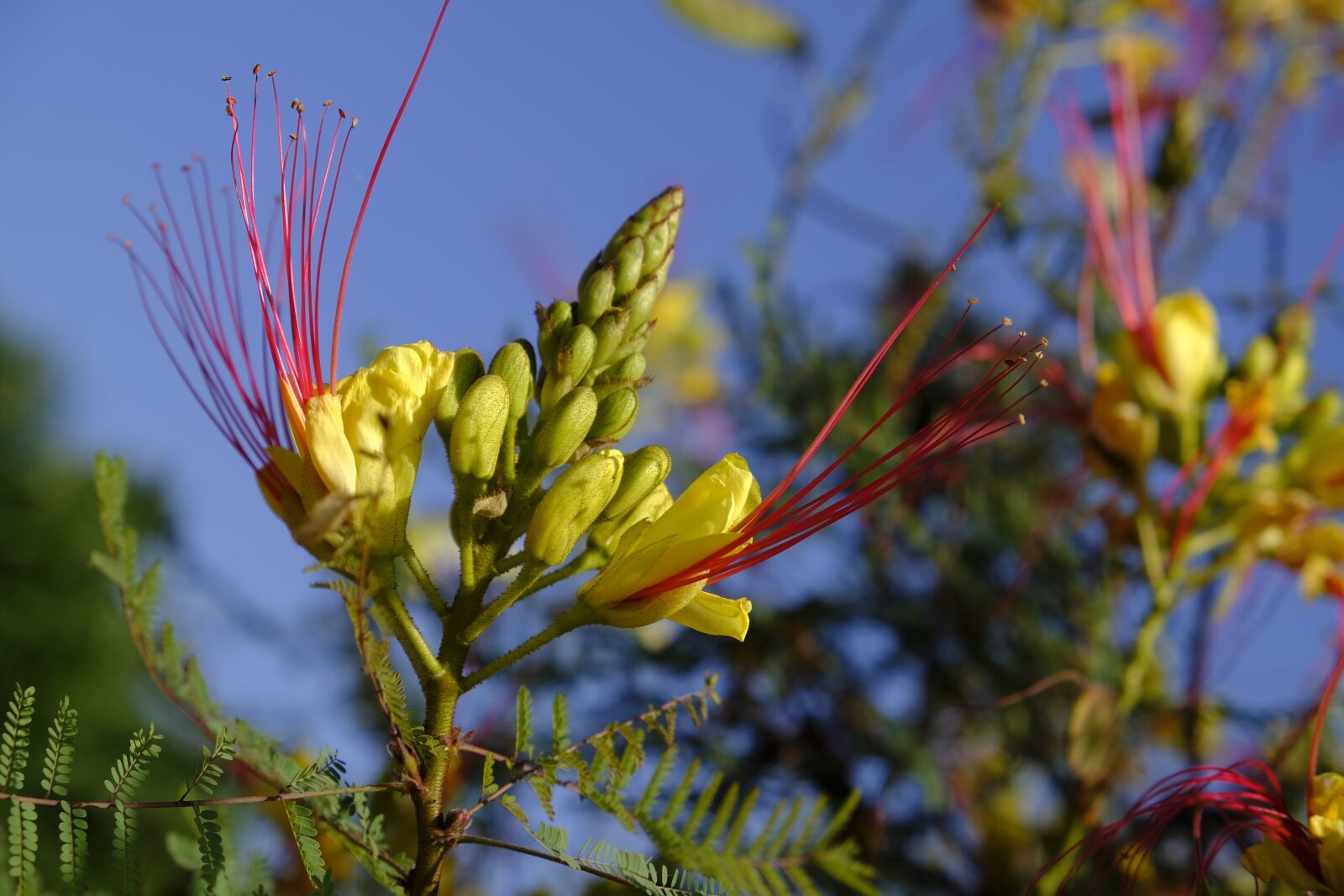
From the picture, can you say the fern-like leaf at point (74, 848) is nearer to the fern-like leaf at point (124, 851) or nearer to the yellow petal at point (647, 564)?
the fern-like leaf at point (124, 851)

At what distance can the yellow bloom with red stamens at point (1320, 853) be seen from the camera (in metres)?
0.75

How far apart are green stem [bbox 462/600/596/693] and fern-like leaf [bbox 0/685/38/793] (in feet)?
0.78

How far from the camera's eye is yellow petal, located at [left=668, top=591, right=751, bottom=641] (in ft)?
2.47

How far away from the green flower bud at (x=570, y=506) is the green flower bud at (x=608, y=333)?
0.32 feet

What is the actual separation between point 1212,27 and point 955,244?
94 cm

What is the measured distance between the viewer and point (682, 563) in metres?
0.73

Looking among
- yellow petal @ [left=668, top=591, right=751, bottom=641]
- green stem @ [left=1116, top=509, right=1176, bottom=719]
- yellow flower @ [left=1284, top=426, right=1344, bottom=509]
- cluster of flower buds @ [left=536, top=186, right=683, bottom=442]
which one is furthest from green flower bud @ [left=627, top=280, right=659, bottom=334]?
yellow flower @ [left=1284, top=426, right=1344, bottom=509]

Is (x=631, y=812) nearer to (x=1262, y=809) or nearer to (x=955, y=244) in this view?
(x=1262, y=809)

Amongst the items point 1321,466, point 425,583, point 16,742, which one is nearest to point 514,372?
point 425,583

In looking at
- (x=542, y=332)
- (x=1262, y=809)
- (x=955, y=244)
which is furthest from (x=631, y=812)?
(x=955, y=244)

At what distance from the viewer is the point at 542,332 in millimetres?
826

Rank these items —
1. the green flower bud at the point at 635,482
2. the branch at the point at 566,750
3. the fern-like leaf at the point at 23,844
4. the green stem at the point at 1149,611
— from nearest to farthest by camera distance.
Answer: the fern-like leaf at the point at 23,844 → the branch at the point at 566,750 → the green flower bud at the point at 635,482 → the green stem at the point at 1149,611

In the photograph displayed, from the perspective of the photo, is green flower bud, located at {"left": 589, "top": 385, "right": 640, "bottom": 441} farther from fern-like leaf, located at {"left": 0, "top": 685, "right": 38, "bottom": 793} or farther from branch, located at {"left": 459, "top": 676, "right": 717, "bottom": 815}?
fern-like leaf, located at {"left": 0, "top": 685, "right": 38, "bottom": 793}

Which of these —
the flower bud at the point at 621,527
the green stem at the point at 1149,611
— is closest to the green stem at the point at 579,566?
the flower bud at the point at 621,527
